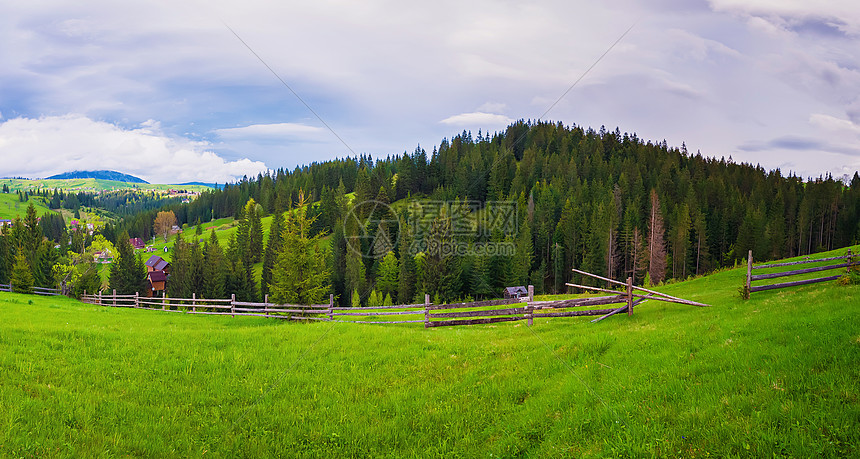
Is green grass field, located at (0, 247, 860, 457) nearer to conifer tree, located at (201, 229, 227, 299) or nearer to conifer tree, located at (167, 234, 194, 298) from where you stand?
conifer tree, located at (201, 229, 227, 299)

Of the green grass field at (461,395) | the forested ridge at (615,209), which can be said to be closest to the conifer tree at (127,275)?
the forested ridge at (615,209)

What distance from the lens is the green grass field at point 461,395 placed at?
19.4 feet

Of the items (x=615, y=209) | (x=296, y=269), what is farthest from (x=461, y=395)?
(x=615, y=209)

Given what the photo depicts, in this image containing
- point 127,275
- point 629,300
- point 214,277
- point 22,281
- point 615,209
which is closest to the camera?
point 629,300

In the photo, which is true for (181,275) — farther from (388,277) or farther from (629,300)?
(629,300)

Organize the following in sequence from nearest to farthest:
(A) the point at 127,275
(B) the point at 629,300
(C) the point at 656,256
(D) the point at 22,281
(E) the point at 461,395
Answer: (E) the point at 461,395 → (B) the point at 629,300 → (D) the point at 22,281 → (C) the point at 656,256 → (A) the point at 127,275

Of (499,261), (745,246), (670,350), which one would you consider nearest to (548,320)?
(670,350)

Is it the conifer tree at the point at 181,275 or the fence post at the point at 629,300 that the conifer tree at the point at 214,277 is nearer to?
the conifer tree at the point at 181,275

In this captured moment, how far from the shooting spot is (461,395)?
8.70 metres

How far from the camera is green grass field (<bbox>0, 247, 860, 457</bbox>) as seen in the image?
591cm

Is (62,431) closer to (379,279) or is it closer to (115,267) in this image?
(379,279)

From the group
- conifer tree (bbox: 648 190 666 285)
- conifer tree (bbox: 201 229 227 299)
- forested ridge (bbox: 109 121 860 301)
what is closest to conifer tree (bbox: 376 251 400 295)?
forested ridge (bbox: 109 121 860 301)

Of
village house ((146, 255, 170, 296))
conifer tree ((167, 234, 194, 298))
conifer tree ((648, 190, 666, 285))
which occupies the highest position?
conifer tree ((648, 190, 666, 285))

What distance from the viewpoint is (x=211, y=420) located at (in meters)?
7.56
